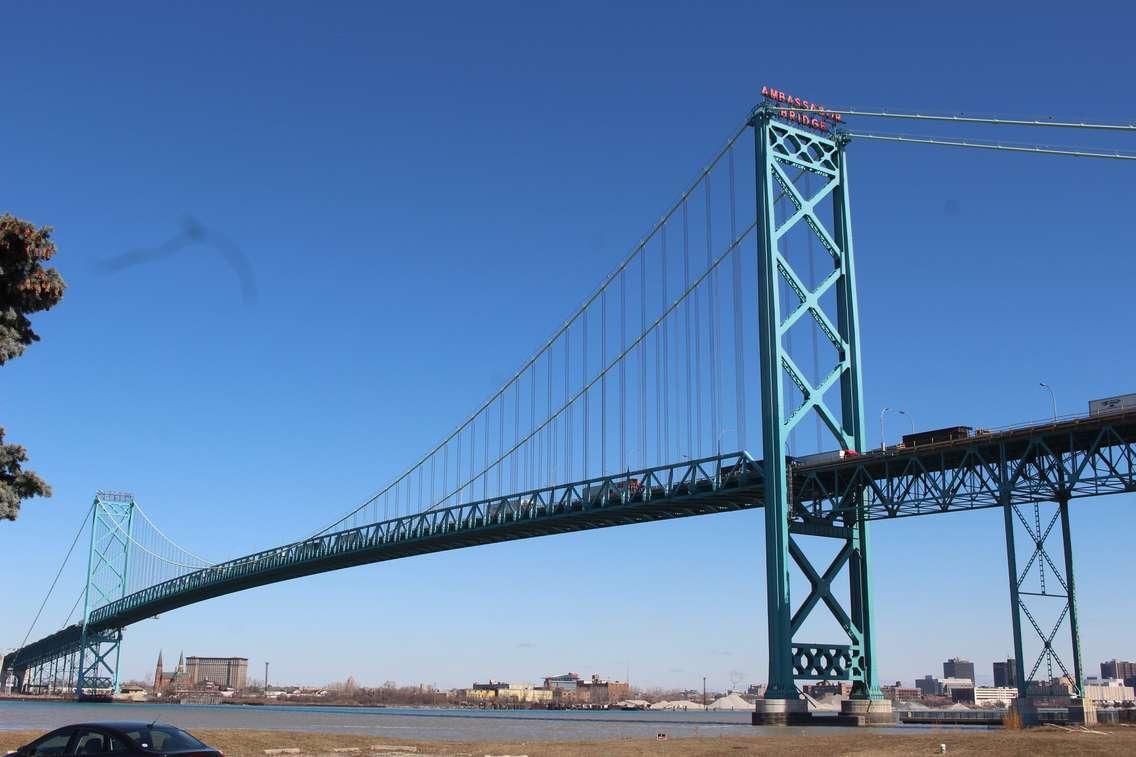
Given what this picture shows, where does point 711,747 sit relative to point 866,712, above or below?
above

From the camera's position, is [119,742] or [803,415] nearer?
[119,742]

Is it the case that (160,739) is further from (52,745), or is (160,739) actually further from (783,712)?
(783,712)

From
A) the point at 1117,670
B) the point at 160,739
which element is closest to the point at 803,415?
the point at 160,739

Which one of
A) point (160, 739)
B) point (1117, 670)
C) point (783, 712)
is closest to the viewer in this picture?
point (160, 739)

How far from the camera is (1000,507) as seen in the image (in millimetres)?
49125

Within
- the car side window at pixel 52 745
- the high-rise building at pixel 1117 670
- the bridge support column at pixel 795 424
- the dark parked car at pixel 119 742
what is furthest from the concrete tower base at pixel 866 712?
the high-rise building at pixel 1117 670

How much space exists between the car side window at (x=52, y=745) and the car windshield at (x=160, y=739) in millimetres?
1268

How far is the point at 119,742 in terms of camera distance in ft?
51.8

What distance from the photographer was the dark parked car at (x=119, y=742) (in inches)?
616

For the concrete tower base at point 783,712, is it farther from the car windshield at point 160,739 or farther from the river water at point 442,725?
the car windshield at point 160,739

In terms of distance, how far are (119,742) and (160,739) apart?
0.54 m

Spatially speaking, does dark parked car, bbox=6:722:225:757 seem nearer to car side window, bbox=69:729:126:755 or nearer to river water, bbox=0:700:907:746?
car side window, bbox=69:729:126:755

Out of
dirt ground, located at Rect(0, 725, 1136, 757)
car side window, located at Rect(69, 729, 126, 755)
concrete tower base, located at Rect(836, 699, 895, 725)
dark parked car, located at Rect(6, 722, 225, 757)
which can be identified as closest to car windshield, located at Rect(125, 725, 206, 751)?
dark parked car, located at Rect(6, 722, 225, 757)

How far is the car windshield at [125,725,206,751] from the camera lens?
51.5ft
